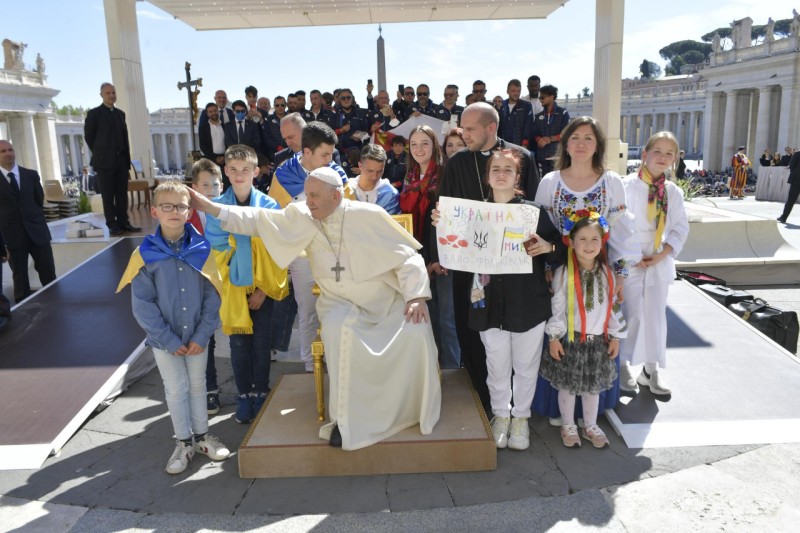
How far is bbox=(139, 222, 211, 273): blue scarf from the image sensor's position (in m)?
3.30

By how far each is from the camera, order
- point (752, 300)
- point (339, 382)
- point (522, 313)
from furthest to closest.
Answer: point (752, 300) < point (522, 313) < point (339, 382)

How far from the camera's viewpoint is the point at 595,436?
364cm

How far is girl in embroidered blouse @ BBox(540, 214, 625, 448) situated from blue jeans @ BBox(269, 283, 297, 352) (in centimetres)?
224

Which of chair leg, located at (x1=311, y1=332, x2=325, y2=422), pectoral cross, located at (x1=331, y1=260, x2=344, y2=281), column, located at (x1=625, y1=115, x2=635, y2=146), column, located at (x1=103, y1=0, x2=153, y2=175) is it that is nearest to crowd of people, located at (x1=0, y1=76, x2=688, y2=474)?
pectoral cross, located at (x1=331, y1=260, x2=344, y2=281)

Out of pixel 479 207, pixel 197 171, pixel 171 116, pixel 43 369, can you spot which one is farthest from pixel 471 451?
pixel 171 116

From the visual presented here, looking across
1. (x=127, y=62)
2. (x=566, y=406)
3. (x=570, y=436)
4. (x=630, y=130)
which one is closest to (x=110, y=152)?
(x=127, y=62)

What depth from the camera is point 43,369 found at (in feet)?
15.1

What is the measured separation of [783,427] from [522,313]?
74.8 inches

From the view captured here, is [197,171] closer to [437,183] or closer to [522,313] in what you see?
[437,183]

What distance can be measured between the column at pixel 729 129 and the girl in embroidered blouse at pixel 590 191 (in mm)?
45363

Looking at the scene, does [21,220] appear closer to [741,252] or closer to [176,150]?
[741,252]

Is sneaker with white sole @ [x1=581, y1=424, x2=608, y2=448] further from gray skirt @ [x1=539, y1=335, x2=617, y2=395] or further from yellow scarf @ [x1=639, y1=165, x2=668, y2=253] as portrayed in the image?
yellow scarf @ [x1=639, y1=165, x2=668, y2=253]

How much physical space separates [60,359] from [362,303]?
2.88 meters

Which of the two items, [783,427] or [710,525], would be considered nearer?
[710,525]
